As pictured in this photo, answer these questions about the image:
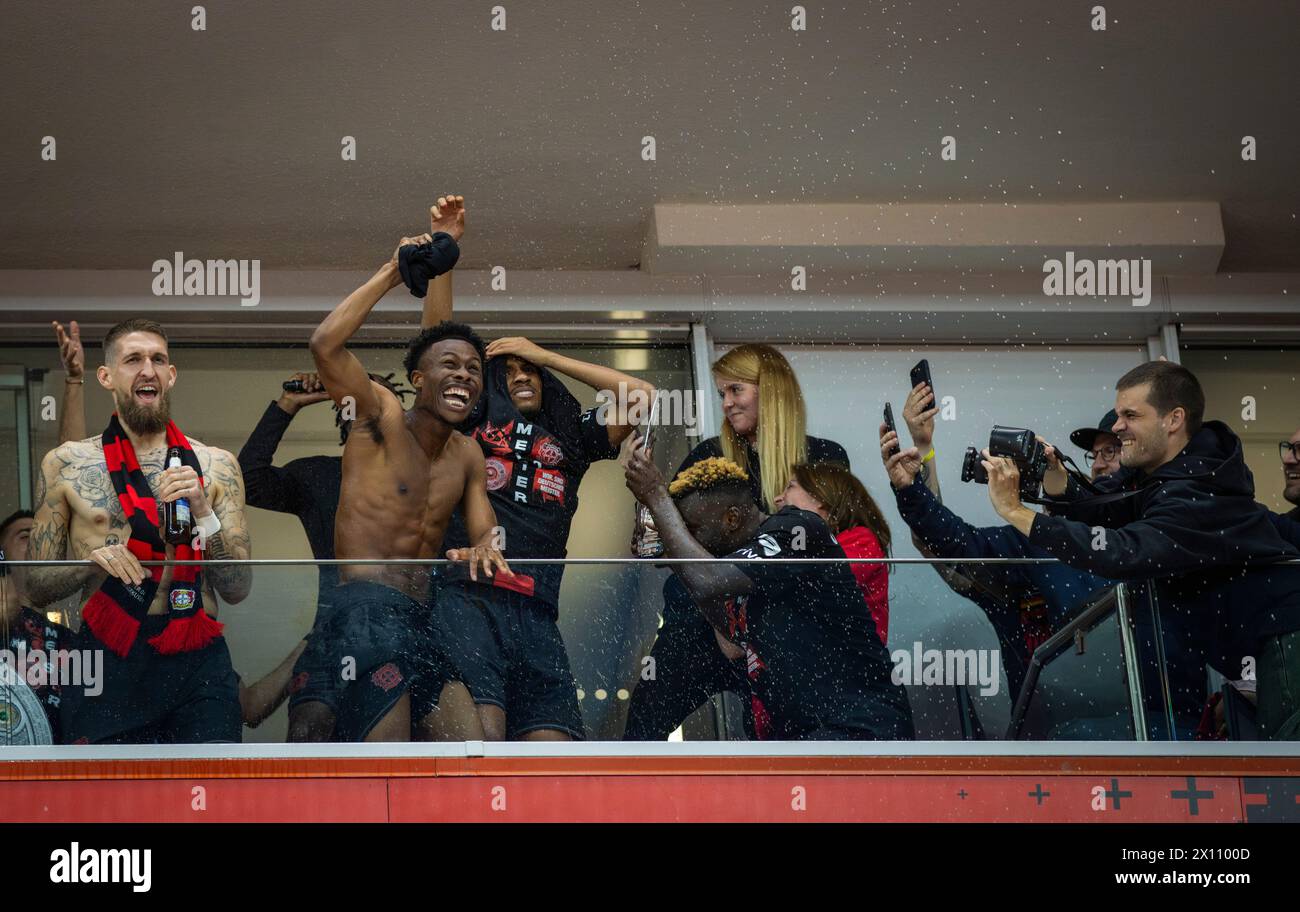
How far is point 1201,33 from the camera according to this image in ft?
23.0

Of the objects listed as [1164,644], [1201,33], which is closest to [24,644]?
[1164,644]

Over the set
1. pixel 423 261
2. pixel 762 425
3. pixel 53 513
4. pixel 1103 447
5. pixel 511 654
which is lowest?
pixel 511 654

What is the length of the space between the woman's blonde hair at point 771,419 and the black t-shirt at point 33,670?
2.80 m

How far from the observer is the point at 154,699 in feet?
17.3

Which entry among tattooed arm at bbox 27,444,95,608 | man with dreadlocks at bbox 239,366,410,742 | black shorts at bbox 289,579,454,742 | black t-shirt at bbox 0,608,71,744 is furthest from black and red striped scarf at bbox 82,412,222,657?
man with dreadlocks at bbox 239,366,410,742

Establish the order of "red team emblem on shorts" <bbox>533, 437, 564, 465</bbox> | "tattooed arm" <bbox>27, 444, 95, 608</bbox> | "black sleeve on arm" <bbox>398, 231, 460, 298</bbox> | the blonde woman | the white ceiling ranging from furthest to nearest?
the blonde woman → the white ceiling → "red team emblem on shorts" <bbox>533, 437, 564, 465</bbox> → "black sleeve on arm" <bbox>398, 231, 460, 298</bbox> → "tattooed arm" <bbox>27, 444, 95, 608</bbox>

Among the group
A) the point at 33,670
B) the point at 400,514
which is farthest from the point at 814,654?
the point at 33,670

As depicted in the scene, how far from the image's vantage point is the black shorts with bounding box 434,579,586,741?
17.8 ft

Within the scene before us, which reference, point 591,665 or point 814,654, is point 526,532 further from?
point 814,654

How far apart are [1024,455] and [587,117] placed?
2.68 m

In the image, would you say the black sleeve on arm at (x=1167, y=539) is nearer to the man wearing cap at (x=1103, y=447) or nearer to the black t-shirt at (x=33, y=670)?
the man wearing cap at (x=1103, y=447)

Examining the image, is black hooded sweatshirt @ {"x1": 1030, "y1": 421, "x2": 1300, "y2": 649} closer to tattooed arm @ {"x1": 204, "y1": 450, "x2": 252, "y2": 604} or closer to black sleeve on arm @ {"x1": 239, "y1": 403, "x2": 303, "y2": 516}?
tattooed arm @ {"x1": 204, "y1": 450, "x2": 252, "y2": 604}

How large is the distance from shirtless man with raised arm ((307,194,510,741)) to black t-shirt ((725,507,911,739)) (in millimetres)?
842
